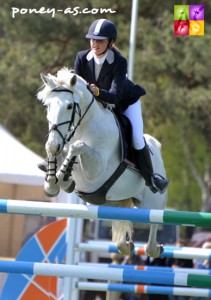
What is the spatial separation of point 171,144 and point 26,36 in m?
8.53

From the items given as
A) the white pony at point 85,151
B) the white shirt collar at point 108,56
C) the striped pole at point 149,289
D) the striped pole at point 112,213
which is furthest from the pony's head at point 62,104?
the striped pole at point 149,289

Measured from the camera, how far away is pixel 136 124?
25.0ft

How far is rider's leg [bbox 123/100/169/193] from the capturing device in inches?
299

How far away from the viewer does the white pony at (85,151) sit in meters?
6.49

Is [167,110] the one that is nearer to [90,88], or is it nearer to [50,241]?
[50,241]

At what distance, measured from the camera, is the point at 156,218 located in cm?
578

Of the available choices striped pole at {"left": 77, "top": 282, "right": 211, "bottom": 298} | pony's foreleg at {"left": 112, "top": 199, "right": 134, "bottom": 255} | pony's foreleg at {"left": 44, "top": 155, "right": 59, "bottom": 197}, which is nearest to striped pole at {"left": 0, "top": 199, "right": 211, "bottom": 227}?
pony's foreleg at {"left": 44, "top": 155, "right": 59, "bottom": 197}

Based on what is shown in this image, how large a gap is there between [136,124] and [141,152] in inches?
10.0

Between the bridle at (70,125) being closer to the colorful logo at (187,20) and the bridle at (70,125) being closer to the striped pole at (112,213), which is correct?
the striped pole at (112,213)

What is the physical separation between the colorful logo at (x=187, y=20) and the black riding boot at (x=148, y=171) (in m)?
3.17

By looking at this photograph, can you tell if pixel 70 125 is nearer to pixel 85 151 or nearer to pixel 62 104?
pixel 62 104

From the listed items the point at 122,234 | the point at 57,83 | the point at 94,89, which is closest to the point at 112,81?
the point at 94,89

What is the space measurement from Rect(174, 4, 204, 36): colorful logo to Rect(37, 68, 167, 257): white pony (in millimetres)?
2954

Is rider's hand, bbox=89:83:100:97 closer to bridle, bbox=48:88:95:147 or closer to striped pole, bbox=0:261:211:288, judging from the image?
bridle, bbox=48:88:95:147
